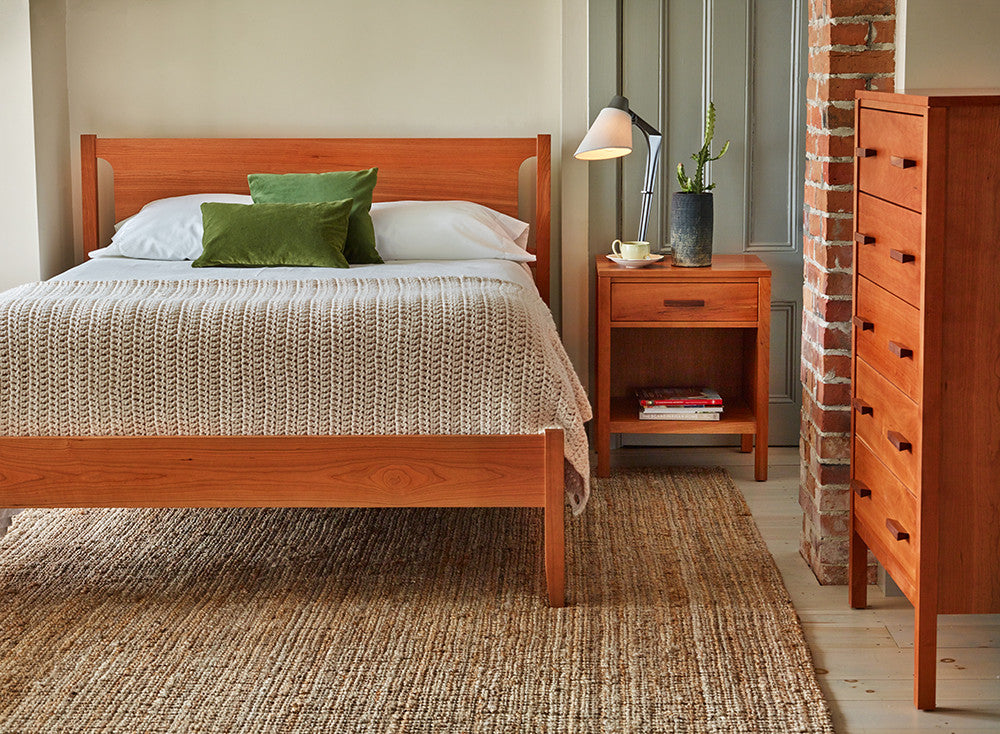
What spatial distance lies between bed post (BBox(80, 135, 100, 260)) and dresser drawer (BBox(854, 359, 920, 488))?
107 inches

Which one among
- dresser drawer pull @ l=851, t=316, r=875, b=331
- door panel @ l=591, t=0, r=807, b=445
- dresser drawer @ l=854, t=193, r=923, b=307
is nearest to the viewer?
dresser drawer @ l=854, t=193, r=923, b=307

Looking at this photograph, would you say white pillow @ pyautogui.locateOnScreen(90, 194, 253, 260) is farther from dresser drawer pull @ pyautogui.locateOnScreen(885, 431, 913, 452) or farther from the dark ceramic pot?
dresser drawer pull @ pyautogui.locateOnScreen(885, 431, 913, 452)

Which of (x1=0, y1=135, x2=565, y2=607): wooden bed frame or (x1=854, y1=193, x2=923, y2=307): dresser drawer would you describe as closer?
(x1=854, y1=193, x2=923, y2=307): dresser drawer

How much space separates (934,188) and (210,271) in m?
2.12

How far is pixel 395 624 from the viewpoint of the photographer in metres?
2.59

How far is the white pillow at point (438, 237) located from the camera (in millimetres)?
3695

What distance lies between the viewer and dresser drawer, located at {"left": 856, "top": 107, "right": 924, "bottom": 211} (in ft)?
6.99

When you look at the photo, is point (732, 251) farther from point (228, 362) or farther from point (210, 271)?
point (228, 362)

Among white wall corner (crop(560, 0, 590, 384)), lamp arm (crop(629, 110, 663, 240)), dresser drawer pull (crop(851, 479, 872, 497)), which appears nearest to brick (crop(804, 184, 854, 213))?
dresser drawer pull (crop(851, 479, 872, 497))

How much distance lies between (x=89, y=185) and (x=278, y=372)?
1.82 meters

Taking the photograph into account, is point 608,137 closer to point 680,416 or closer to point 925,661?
point 680,416

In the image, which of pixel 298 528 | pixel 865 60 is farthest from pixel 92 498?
pixel 865 60

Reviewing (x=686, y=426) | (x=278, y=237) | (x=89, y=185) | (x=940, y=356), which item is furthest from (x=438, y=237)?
(x=940, y=356)

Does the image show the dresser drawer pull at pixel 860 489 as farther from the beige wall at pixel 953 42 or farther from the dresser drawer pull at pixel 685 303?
the dresser drawer pull at pixel 685 303
